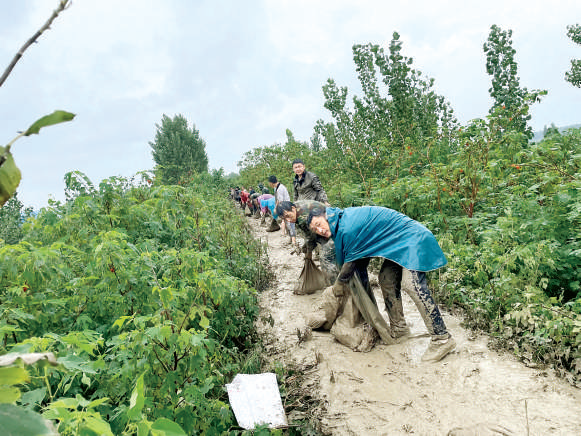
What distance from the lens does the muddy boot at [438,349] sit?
305cm

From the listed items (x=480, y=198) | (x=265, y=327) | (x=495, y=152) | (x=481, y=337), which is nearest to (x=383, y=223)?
(x=481, y=337)

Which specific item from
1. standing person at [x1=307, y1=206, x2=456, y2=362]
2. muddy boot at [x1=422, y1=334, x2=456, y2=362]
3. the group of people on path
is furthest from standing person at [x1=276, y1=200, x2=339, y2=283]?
muddy boot at [x1=422, y1=334, x2=456, y2=362]

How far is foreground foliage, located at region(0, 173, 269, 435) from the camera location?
140 cm

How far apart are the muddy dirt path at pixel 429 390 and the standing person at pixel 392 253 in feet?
0.69

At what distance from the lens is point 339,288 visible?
139 inches

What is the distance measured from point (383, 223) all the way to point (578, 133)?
5387 mm

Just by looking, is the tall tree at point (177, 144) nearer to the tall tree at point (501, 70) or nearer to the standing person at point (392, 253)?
the tall tree at point (501, 70)

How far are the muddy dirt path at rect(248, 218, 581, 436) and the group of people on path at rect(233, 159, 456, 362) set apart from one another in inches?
7.5

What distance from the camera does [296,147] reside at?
15.4 metres

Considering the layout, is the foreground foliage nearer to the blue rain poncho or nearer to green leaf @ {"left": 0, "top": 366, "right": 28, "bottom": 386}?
green leaf @ {"left": 0, "top": 366, "right": 28, "bottom": 386}

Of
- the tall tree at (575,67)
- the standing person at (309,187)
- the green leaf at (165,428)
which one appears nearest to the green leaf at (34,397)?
the green leaf at (165,428)

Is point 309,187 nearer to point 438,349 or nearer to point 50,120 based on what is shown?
point 438,349

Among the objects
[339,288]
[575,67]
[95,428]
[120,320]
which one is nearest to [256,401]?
[120,320]

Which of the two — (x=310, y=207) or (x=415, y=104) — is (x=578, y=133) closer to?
(x=415, y=104)
